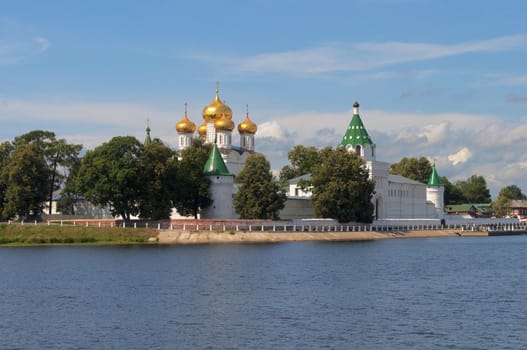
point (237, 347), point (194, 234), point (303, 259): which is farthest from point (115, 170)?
point (237, 347)

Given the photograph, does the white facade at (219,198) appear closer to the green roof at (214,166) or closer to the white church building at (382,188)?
the green roof at (214,166)

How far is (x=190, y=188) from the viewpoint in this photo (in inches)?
2822

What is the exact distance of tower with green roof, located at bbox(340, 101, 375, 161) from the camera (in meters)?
93.8

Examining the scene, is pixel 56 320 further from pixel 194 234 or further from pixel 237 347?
pixel 194 234

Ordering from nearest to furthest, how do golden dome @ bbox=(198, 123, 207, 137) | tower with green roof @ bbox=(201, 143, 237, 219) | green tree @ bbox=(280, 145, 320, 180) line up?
1. tower with green roof @ bbox=(201, 143, 237, 219)
2. golden dome @ bbox=(198, 123, 207, 137)
3. green tree @ bbox=(280, 145, 320, 180)

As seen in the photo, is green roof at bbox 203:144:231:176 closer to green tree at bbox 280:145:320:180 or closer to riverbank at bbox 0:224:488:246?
riverbank at bbox 0:224:488:246

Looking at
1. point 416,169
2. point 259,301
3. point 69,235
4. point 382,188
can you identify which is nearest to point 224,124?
point 382,188

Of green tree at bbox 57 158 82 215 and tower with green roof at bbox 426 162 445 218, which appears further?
tower with green roof at bbox 426 162 445 218

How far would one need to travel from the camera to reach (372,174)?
92.2 metres

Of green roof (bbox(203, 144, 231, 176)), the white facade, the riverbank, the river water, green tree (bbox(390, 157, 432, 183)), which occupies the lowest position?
the river water

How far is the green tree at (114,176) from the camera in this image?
65.6m

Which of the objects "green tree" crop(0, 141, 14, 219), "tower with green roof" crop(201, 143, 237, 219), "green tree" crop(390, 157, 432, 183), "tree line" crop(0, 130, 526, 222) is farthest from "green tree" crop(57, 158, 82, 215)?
"green tree" crop(390, 157, 432, 183)

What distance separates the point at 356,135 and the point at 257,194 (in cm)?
2565

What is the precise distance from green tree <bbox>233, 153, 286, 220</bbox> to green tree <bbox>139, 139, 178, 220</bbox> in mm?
6080
